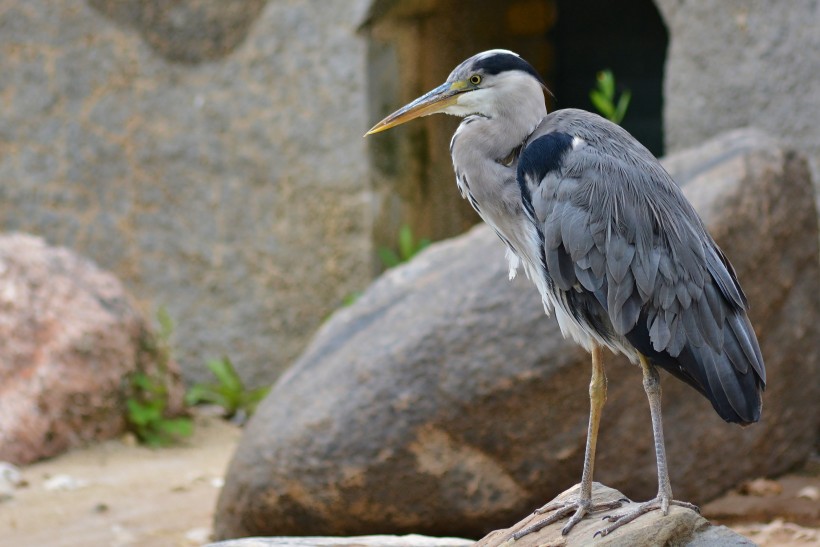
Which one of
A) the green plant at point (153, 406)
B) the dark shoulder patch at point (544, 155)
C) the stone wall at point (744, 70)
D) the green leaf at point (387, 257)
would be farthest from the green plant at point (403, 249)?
the dark shoulder patch at point (544, 155)

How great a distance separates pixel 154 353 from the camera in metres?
6.01

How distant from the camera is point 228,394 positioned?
21.1 ft

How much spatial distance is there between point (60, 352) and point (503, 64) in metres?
3.45

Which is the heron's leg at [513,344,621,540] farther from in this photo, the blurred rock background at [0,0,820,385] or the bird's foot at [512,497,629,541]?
the blurred rock background at [0,0,820,385]

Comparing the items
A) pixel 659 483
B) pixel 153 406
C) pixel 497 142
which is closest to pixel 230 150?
pixel 153 406

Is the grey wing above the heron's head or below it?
below

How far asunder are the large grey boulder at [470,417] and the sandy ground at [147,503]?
246mm

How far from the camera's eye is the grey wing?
2.76 metres

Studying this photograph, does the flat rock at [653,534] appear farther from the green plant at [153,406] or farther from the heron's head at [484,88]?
the green plant at [153,406]

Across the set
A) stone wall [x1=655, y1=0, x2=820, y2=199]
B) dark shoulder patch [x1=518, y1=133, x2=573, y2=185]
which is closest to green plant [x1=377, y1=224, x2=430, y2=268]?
stone wall [x1=655, y1=0, x2=820, y2=199]

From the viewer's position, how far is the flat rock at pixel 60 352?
18.1 ft

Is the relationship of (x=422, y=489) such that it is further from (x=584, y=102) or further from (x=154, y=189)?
(x=584, y=102)

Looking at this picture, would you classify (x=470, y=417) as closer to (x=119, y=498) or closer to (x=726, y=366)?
(x=726, y=366)

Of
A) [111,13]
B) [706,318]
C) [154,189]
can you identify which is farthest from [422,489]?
[111,13]
